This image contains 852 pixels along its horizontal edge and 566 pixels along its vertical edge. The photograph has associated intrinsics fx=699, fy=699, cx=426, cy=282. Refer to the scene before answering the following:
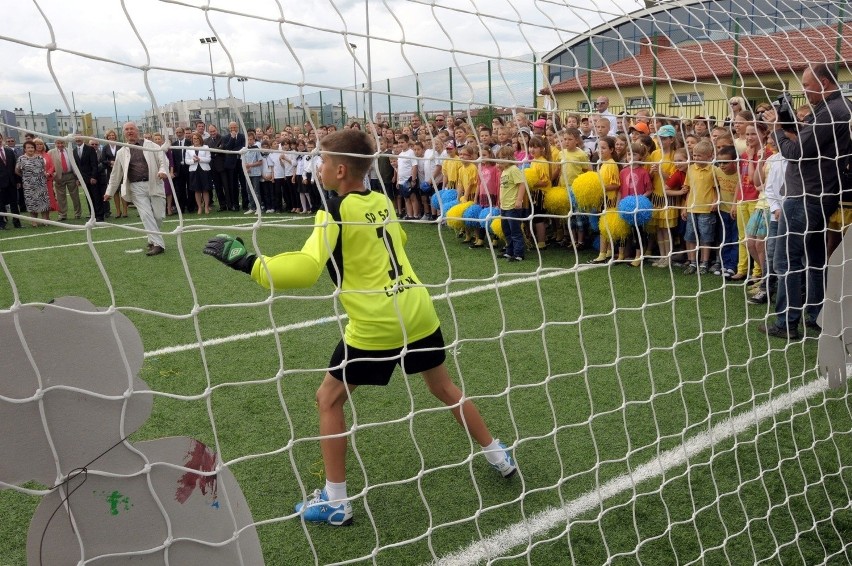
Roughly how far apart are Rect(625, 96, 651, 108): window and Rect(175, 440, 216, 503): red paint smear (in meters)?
2.60

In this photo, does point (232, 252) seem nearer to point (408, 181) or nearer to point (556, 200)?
point (556, 200)

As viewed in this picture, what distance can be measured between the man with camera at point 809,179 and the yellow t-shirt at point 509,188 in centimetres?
319

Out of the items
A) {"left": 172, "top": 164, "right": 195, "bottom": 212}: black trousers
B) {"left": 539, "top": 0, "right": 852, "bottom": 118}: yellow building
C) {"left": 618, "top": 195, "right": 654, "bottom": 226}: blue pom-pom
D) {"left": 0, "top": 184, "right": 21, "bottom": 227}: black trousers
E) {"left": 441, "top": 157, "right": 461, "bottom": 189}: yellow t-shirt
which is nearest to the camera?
{"left": 539, "top": 0, "right": 852, "bottom": 118}: yellow building

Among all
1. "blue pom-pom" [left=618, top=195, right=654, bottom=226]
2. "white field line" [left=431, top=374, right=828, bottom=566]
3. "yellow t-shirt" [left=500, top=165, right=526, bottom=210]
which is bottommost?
"white field line" [left=431, top=374, right=828, bottom=566]

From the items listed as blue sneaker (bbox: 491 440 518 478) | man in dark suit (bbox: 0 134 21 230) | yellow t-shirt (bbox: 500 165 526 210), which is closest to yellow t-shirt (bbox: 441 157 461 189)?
yellow t-shirt (bbox: 500 165 526 210)

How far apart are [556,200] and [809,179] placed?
3612 millimetres

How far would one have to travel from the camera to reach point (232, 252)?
2348mm

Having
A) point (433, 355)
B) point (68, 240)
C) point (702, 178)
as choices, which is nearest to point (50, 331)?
point (433, 355)

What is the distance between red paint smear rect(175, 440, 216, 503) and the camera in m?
1.66

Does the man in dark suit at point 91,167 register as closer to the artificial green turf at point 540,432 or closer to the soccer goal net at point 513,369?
the soccer goal net at point 513,369

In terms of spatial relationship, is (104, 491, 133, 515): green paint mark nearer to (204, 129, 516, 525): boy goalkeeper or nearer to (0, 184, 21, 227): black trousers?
(204, 129, 516, 525): boy goalkeeper

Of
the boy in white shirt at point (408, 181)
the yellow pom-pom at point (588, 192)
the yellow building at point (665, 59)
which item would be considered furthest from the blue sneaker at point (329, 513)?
the boy in white shirt at point (408, 181)

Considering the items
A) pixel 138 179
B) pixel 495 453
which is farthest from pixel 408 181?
pixel 495 453

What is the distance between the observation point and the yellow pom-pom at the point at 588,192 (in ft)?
24.5
